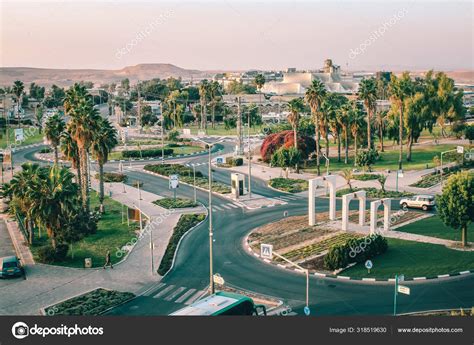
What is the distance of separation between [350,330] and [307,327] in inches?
74.2

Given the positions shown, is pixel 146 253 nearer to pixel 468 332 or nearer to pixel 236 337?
pixel 236 337

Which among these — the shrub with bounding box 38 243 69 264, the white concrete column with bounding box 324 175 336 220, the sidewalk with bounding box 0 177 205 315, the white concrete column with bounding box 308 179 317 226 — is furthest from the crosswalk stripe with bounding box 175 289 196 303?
the white concrete column with bounding box 324 175 336 220

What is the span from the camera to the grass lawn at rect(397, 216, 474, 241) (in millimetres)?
52875

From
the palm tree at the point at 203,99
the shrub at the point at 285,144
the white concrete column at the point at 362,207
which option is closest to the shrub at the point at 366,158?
the shrub at the point at 285,144

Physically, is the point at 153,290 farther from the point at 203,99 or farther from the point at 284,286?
the point at 203,99

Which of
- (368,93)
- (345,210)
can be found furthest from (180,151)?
(345,210)

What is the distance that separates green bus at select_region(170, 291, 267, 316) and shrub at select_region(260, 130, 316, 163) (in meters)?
61.2

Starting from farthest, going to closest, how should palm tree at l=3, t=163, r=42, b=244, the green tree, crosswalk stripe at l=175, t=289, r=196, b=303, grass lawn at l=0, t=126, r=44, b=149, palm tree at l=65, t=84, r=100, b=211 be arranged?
1. grass lawn at l=0, t=126, r=44, b=149
2. palm tree at l=65, t=84, r=100, b=211
3. palm tree at l=3, t=163, r=42, b=244
4. the green tree
5. crosswalk stripe at l=175, t=289, r=196, b=303

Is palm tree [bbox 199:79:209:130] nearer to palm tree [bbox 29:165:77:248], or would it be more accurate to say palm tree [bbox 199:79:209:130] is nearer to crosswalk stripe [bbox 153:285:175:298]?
palm tree [bbox 29:165:77:248]

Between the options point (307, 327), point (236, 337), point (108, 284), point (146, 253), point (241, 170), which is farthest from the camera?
point (241, 170)

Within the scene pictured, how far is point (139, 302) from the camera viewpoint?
4069cm

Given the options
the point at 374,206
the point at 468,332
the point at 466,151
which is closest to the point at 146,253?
the point at 374,206

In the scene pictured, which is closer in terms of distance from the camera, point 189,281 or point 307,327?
point 307,327

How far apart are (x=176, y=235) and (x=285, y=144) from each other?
42371 millimetres
